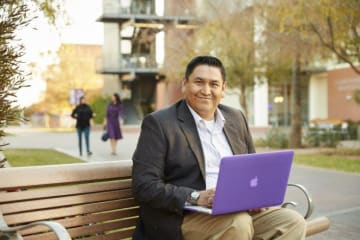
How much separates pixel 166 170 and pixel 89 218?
1.92 feet

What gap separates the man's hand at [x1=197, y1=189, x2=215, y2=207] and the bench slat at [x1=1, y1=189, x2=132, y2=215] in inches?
26.9

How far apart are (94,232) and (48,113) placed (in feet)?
171

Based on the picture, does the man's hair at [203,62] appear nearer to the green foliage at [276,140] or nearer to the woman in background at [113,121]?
the woman in background at [113,121]

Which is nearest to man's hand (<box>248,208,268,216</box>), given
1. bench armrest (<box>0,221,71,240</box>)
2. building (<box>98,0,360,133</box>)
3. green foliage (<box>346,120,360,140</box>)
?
bench armrest (<box>0,221,71,240</box>)

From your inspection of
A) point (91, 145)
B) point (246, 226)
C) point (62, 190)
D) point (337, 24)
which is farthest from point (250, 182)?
point (91, 145)

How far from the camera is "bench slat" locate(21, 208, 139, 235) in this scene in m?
3.22

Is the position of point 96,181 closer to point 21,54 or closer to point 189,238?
point 189,238

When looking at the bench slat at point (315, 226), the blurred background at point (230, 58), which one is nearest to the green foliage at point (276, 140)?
the blurred background at point (230, 58)

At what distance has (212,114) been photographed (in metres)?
3.71

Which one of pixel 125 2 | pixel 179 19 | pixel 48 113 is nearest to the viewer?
pixel 179 19

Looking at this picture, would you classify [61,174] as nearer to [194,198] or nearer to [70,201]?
[70,201]

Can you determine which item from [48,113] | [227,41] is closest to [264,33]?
[227,41]

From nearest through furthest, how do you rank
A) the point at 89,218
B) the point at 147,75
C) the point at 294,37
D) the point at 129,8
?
1. the point at 89,218
2. the point at 294,37
3. the point at 129,8
4. the point at 147,75

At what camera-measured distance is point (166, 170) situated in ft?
11.2
